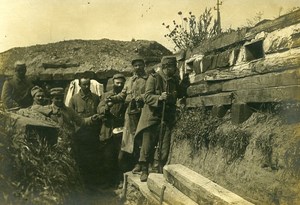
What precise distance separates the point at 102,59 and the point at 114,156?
4.23 metres

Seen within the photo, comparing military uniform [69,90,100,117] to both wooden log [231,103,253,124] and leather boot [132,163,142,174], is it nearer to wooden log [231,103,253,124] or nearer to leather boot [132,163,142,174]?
leather boot [132,163,142,174]

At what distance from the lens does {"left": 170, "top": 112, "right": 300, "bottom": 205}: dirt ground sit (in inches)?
134

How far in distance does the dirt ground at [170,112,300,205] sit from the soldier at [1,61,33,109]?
4.28 meters

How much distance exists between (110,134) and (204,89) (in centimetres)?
229

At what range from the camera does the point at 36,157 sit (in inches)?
175

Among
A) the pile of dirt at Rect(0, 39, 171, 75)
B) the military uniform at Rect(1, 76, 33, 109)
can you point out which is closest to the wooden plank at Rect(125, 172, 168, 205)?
the military uniform at Rect(1, 76, 33, 109)

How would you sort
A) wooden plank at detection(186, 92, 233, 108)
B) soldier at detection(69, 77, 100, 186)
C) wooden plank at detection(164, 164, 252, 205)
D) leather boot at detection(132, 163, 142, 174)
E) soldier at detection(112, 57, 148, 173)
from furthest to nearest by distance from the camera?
soldier at detection(69, 77, 100, 186) < soldier at detection(112, 57, 148, 173) < leather boot at detection(132, 163, 142, 174) < wooden plank at detection(186, 92, 233, 108) < wooden plank at detection(164, 164, 252, 205)

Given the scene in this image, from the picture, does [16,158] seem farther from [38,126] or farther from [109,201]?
[109,201]

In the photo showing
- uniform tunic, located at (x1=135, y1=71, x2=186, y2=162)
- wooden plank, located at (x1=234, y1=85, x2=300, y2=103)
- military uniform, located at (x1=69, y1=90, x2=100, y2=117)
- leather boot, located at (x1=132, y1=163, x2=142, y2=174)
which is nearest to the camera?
wooden plank, located at (x1=234, y1=85, x2=300, y2=103)

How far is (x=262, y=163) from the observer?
379 centimetres

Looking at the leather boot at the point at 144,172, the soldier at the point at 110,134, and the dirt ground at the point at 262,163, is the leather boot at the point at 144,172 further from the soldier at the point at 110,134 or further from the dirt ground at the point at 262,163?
the dirt ground at the point at 262,163

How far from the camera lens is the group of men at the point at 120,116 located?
6.34m

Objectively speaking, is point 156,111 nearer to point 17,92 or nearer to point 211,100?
point 211,100

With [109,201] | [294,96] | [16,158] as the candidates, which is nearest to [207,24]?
[109,201]
